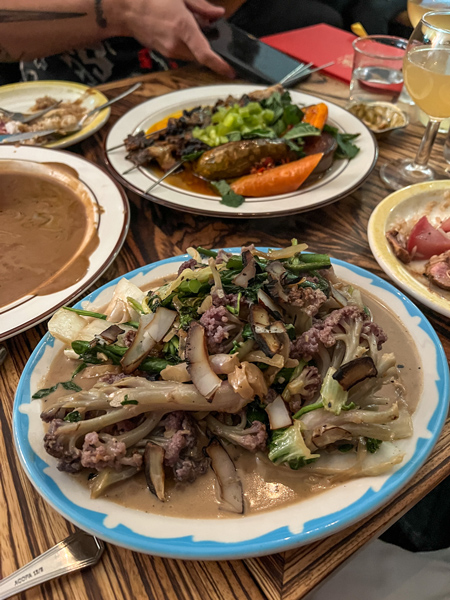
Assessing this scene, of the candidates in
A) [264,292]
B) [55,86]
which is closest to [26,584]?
[264,292]

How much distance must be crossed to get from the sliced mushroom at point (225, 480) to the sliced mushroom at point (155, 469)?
5.2 inches

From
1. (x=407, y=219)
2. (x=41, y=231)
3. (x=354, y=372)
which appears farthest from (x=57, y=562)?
(x=407, y=219)

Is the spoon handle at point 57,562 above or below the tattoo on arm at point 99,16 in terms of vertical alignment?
below

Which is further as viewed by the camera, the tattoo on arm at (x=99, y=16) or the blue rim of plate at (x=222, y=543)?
the tattoo on arm at (x=99, y=16)

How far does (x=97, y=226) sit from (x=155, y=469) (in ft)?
4.00

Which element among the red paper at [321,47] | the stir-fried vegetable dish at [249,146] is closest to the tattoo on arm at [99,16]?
the red paper at [321,47]

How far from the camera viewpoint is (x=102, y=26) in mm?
3609

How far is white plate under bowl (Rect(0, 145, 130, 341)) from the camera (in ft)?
5.10

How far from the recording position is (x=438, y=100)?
211cm

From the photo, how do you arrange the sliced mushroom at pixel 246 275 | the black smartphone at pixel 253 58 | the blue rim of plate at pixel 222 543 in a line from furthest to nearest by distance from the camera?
the black smartphone at pixel 253 58, the sliced mushroom at pixel 246 275, the blue rim of plate at pixel 222 543

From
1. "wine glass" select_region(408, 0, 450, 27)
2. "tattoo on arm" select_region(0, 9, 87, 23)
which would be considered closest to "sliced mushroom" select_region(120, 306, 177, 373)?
"wine glass" select_region(408, 0, 450, 27)

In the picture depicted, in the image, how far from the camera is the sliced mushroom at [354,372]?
114cm

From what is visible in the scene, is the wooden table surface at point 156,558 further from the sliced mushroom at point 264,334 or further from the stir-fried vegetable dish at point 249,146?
the stir-fried vegetable dish at point 249,146

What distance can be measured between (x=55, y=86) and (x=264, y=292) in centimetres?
285
